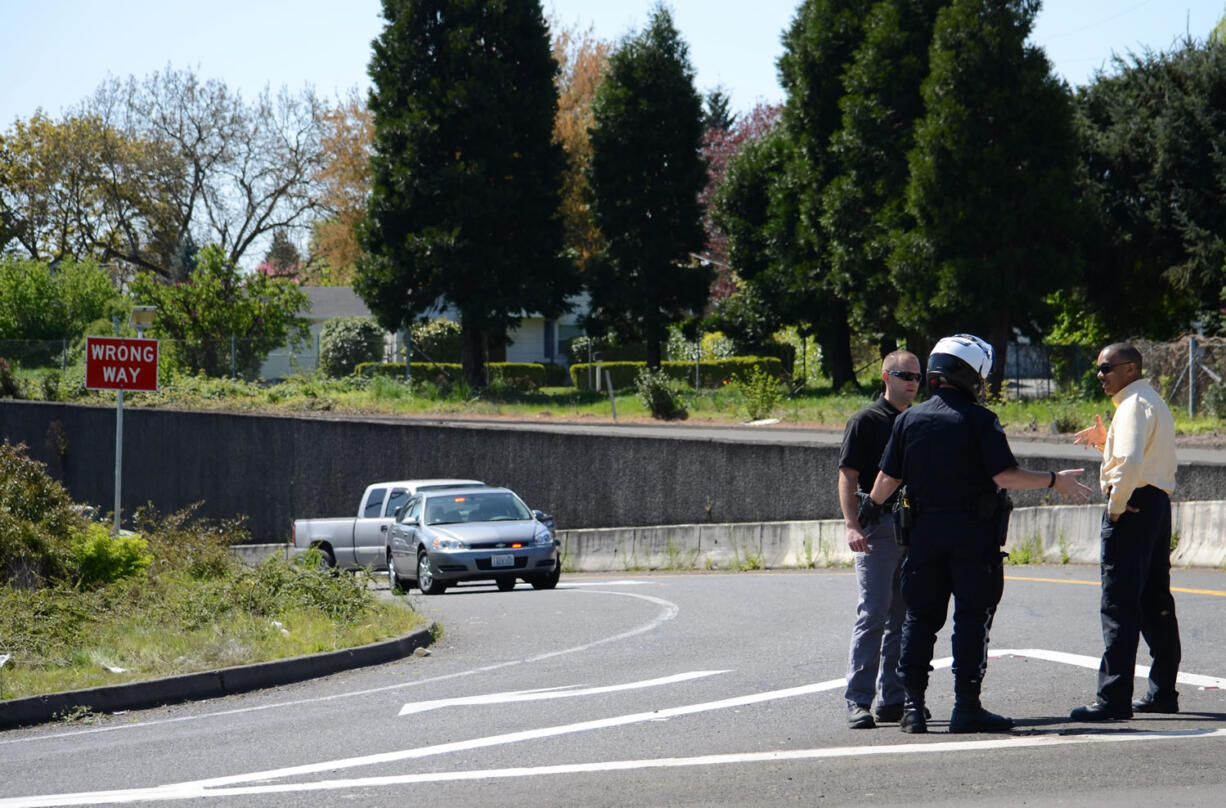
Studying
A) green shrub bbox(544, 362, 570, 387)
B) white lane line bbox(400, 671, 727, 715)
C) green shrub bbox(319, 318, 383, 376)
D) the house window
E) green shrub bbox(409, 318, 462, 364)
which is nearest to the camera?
white lane line bbox(400, 671, 727, 715)

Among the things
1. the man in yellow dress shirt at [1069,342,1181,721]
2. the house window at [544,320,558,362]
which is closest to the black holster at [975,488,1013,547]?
the man in yellow dress shirt at [1069,342,1181,721]

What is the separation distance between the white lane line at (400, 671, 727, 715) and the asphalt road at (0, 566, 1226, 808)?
1.5 inches

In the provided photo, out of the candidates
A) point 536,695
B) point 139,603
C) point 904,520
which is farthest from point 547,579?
point 904,520

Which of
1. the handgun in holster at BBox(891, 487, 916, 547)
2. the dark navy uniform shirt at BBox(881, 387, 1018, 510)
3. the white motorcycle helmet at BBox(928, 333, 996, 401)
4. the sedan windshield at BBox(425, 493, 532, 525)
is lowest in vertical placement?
the sedan windshield at BBox(425, 493, 532, 525)

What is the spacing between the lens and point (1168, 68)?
1561 inches

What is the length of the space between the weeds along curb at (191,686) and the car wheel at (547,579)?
8358 mm

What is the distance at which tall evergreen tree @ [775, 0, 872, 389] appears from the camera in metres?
43.5

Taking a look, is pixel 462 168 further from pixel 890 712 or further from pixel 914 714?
pixel 914 714

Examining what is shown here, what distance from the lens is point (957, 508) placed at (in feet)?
23.5

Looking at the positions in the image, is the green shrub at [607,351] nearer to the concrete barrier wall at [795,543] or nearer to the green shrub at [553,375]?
the green shrub at [553,375]

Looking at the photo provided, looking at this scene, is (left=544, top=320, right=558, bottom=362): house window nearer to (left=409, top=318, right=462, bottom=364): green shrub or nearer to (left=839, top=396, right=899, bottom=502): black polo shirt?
(left=409, top=318, right=462, bottom=364): green shrub

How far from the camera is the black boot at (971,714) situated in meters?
7.36

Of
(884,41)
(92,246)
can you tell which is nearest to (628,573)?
(884,41)

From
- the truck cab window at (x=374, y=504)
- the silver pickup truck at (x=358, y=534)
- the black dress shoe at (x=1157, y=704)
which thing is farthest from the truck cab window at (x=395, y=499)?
the black dress shoe at (x=1157, y=704)
